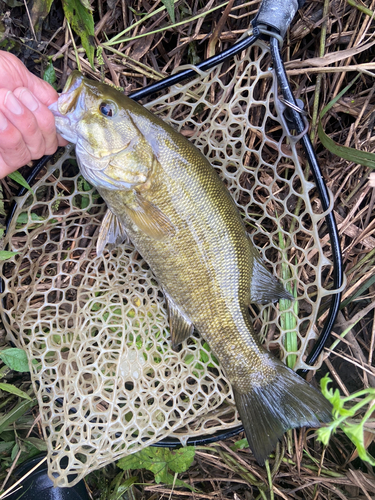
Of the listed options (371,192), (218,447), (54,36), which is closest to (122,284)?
(218,447)

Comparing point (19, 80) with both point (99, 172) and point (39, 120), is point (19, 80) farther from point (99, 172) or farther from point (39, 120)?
point (99, 172)

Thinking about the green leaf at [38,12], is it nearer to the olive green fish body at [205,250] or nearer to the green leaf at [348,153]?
the olive green fish body at [205,250]

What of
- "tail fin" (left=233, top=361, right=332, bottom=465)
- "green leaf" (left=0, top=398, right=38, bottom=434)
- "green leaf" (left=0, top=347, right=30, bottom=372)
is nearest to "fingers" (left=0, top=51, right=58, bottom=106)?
"green leaf" (left=0, top=347, right=30, bottom=372)

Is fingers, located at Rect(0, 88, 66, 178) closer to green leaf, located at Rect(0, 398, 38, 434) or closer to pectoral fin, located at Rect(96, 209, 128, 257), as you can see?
pectoral fin, located at Rect(96, 209, 128, 257)

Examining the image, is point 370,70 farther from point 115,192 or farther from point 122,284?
point 122,284

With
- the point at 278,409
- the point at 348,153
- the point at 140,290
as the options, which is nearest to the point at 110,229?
the point at 140,290

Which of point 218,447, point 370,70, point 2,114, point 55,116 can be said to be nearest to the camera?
point 2,114
